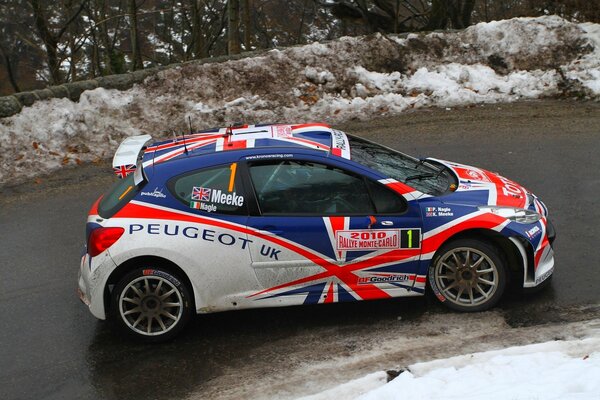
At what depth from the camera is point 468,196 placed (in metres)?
5.98

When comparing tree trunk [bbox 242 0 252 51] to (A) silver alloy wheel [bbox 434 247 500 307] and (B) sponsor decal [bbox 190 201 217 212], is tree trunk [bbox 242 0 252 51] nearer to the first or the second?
(B) sponsor decal [bbox 190 201 217 212]

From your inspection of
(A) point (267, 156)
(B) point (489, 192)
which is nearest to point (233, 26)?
(A) point (267, 156)

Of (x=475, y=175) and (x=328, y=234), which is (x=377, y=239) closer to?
(x=328, y=234)

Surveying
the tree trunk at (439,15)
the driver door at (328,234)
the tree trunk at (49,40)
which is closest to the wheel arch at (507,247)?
the driver door at (328,234)

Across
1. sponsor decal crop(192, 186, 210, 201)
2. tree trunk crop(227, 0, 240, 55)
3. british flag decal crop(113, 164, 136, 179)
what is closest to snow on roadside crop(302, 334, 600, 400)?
sponsor decal crop(192, 186, 210, 201)

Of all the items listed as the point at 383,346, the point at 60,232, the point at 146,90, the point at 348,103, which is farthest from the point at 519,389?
the point at 146,90

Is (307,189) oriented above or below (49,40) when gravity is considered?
below

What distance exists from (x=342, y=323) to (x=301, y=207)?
1040mm

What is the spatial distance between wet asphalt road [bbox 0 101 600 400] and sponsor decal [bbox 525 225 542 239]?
1.99 ft

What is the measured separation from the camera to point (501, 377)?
4.59 metres

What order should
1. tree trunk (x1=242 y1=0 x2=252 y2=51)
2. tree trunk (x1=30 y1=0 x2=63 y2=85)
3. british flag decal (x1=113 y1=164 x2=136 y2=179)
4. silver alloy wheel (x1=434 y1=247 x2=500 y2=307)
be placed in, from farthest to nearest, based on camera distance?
tree trunk (x1=242 y1=0 x2=252 y2=51), tree trunk (x1=30 y1=0 x2=63 y2=85), british flag decal (x1=113 y1=164 x2=136 y2=179), silver alloy wheel (x1=434 y1=247 x2=500 y2=307)

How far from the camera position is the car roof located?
6023 mm

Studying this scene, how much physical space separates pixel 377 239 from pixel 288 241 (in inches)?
28.2

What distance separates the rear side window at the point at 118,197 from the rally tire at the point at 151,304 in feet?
1.88
